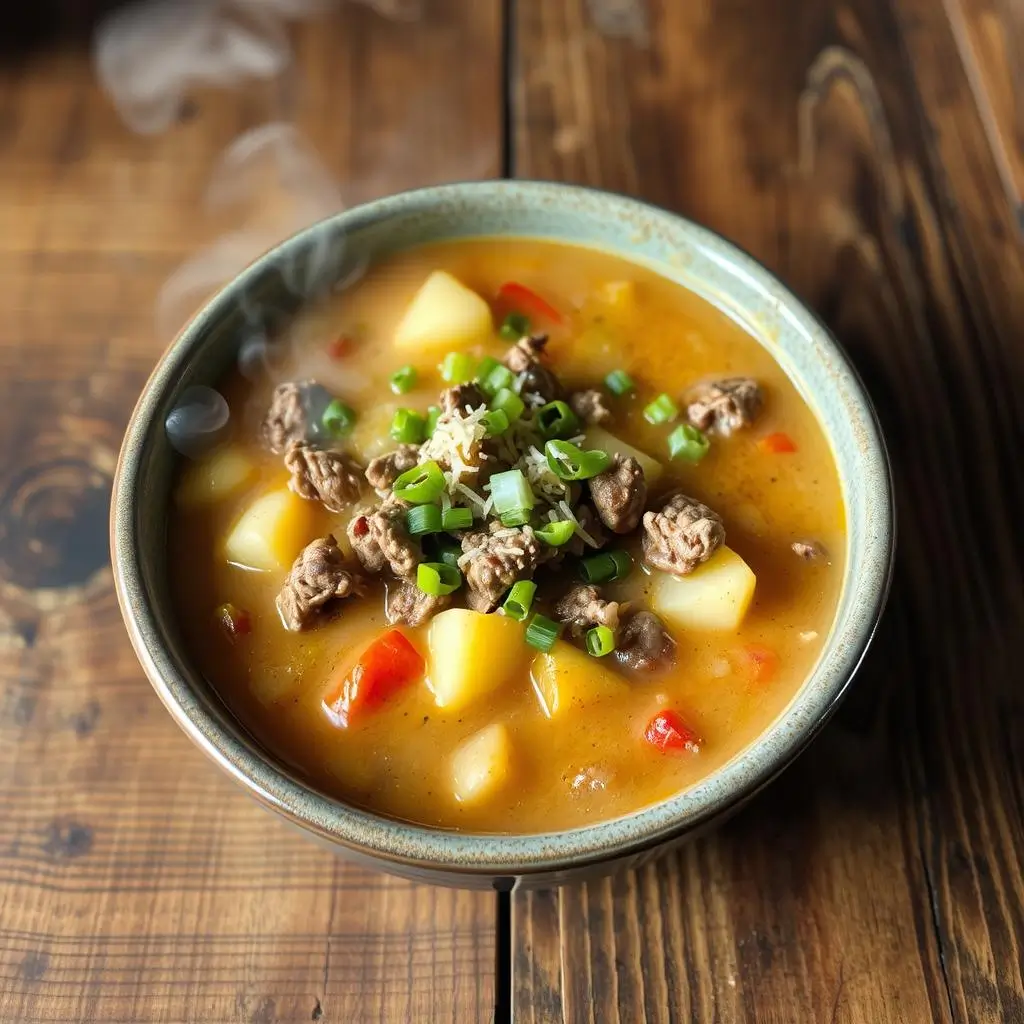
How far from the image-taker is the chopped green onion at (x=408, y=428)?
8.80 ft

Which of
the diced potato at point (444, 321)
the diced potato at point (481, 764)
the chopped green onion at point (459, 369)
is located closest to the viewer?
the diced potato at point (481, 764)

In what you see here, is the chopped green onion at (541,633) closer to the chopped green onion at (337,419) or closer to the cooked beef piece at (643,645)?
the cooked beef piece at (643,645)

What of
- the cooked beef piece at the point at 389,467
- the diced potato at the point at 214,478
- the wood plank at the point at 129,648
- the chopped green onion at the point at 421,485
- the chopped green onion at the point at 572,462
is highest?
the chopped green onion at the point at 572,462

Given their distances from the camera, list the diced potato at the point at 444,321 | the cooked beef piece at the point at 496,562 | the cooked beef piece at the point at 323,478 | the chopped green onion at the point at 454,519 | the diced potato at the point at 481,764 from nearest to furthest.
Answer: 1. the diced potato at the point at 481,764
2. the cooked beef piece at the point at 496,562
3. the chopped green onion at the point at 454,519
4. the cooked beef piece at the point at 323,478
5. the diced potato at the point at 444,321

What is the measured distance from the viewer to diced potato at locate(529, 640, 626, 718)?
2381 mm

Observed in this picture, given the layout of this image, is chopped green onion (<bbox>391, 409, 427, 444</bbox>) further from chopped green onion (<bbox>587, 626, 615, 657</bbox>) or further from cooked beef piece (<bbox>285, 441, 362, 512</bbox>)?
chopped green onion (<bbox>587, 626, 615, 657</bbox>)

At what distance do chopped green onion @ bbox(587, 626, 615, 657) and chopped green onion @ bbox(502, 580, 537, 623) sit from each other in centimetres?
16

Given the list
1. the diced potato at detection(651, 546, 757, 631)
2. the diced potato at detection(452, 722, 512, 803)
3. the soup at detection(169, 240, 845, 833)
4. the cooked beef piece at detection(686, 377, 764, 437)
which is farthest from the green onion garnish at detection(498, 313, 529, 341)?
the diced potato at detection(452, 722, 512, 803)

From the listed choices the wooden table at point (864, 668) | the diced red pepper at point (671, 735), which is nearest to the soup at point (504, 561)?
the diced red pepper at point (671, 735)

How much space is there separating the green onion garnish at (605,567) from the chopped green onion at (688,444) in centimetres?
35

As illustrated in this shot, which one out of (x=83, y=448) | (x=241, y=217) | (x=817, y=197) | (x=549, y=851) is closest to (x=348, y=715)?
(x=549, y=851)

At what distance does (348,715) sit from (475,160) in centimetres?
209

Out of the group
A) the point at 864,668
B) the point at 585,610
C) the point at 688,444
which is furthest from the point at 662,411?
the point at 864,668

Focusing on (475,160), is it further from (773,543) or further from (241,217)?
(773,543)
